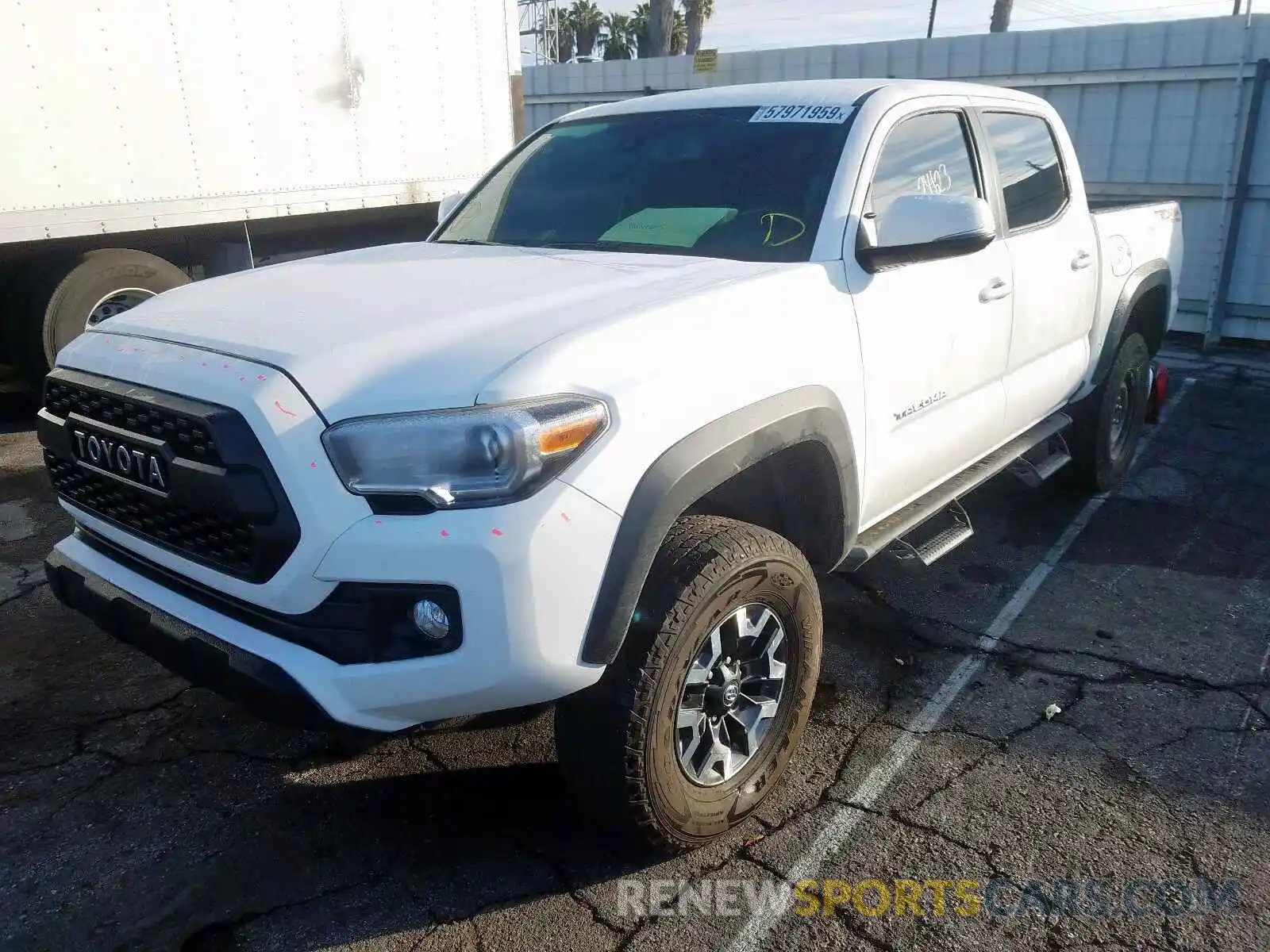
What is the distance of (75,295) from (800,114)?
5.27 metres

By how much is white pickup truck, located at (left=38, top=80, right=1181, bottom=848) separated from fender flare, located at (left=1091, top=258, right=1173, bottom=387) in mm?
1252

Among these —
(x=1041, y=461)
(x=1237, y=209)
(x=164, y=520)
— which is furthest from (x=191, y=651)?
(x=1237, y=209)

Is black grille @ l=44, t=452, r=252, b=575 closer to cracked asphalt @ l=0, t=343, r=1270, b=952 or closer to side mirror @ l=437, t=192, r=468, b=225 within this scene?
cracked asphalt @ l=0, t=343, r=1270, b=952

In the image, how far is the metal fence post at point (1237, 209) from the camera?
9.30 meters

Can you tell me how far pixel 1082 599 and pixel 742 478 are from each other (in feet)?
→ 7.07

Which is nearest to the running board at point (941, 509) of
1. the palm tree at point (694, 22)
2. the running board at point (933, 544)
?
the running board at point (933, 544)

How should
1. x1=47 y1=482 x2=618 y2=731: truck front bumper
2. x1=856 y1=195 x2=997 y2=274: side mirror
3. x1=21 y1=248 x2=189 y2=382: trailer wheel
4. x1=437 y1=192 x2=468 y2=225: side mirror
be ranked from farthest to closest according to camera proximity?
x1=21 y1=248 x2=189 y2=382: trailer wheel
x1=437 y1=192 x2=468 y2=225: side mirror
x1=856 y1=195 x2=997 y2=274: side mirror
x1=47 y1=482 x2=618 y2=731: truck front bumper

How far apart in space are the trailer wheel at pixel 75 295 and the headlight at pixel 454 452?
5.29 m

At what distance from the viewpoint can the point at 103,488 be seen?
264cm

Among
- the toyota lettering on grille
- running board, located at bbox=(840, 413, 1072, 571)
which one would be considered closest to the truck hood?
the toyota lettering on grille

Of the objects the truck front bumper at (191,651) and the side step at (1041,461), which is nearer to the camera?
the truck front bumper at (191,651)

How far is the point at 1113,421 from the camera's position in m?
5.34

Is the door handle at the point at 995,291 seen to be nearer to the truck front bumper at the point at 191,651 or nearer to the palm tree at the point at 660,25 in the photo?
the truck front bumper at the point at 191,651

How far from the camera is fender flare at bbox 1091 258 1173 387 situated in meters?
4.88
